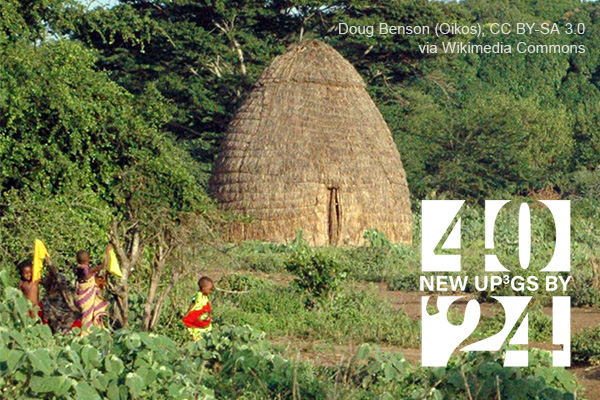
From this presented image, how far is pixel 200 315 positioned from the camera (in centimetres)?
888

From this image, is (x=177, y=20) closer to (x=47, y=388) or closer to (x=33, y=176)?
(x=33, y=176)

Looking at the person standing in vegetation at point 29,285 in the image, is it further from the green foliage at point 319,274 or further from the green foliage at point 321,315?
the green foliage at point 319,274

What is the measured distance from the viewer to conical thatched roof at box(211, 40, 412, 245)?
69.9 feet

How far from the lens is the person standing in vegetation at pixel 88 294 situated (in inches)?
347

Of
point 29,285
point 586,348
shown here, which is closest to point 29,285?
point 29,285

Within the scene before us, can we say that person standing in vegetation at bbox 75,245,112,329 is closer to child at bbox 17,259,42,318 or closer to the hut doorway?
child at bbox 17,259,42,318

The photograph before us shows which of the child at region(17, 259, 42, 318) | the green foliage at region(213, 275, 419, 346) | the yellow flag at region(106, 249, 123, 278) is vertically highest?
the yellow flag at region(106, 249, 123, 278)

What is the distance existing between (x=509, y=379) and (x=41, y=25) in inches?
291

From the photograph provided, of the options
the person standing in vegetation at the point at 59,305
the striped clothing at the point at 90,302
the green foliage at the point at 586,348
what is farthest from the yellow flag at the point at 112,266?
the green foliage at the point at 586,348

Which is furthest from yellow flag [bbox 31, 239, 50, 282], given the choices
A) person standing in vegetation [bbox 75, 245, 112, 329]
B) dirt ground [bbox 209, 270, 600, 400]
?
dirt ground [bbox 209, 270, 600, 400]

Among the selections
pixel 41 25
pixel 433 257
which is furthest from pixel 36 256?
pixel 433 257

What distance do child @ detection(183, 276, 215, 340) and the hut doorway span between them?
1251 centimetres

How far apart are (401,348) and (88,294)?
2.92 m

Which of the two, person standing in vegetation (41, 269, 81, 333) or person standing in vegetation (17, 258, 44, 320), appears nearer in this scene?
person standing in vegetation (17, 258, 44, 320)
